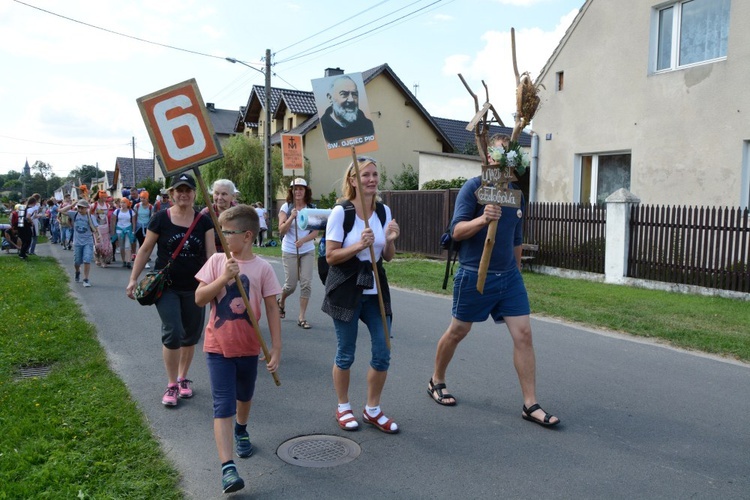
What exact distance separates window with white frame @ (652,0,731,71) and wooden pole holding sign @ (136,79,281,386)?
39.4 feet

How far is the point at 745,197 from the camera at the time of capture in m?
12.0

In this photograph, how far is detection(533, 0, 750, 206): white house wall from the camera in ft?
39.7

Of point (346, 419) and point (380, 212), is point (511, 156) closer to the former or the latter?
point (380, 212)

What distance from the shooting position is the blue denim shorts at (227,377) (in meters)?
3.58

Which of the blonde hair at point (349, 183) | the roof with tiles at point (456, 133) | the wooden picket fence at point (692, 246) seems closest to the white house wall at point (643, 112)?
the wooden picket fence at point (692, 246)

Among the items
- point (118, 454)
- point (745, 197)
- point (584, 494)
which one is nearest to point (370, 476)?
point (584, 494)

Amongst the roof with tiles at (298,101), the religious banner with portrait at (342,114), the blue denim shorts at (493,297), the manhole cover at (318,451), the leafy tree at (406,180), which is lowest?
the manhole cover at (318,451)

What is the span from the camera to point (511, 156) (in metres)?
4.54

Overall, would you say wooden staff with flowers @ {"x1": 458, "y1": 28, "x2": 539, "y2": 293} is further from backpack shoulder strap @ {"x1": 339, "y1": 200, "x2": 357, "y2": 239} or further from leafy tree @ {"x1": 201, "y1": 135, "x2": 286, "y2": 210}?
leafy tree @ {"x1": 201, "y1": 135, "x2": 286, "y2": 210}

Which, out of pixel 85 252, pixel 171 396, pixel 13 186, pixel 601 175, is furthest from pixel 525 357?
pixel 13 186

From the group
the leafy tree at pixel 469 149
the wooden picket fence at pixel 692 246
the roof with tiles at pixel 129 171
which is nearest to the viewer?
the wooden picket fence at pixel 692 246

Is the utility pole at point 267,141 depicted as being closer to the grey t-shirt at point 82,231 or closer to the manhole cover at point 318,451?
the grey t-shirt at point 82,231

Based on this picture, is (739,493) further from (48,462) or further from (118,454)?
(48,462)

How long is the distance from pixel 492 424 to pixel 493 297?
92 cm
